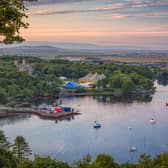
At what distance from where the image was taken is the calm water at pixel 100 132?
9.11 m

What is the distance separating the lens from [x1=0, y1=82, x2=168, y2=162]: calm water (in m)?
9.11

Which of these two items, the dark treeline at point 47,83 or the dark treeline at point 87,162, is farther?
the dark treeline at point 47,83

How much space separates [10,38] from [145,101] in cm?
1480

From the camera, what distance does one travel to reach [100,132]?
10977 mm

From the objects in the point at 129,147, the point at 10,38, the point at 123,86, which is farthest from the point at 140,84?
the point at 10,38

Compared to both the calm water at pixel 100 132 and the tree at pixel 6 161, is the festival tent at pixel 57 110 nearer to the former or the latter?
the calm water at pixel 100 132

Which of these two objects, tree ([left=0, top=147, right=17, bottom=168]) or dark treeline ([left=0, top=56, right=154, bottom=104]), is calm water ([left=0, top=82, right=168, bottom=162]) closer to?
tree ([left=0, top=147, right=17, bottom=168])

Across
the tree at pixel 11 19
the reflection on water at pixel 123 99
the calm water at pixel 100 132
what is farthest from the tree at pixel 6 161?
the reflection on water at pixel 123 99

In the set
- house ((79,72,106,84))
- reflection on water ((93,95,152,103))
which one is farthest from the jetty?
house ((79,72,106,84))

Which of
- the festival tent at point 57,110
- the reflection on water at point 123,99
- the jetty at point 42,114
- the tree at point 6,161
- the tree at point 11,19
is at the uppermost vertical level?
the tree at point 11,19

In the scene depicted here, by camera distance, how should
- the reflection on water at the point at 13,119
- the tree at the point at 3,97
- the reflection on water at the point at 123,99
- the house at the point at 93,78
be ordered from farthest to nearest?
the house at the point at 93,78 → the reflection on water at the point at 123,99 → the tree at the point at 3,97 → the reflection on water at the point at 13,119

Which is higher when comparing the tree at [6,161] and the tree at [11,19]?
the tree at [11,19]

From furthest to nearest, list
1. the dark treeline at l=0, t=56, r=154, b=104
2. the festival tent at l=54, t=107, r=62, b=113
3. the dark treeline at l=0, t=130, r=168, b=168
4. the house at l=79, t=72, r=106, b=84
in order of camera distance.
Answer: the house at l=79, t=72, r=106, b=84 → the dark treeline at l=0, t=56, r=154, b=104 → the festival tent at l=54, t=107, r=62, b=113 → the dark treeline at l=0, t=130, r=168, b=168

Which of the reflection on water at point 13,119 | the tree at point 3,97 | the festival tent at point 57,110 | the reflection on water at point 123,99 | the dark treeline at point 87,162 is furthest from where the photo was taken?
the reflection on water at point 123,99
